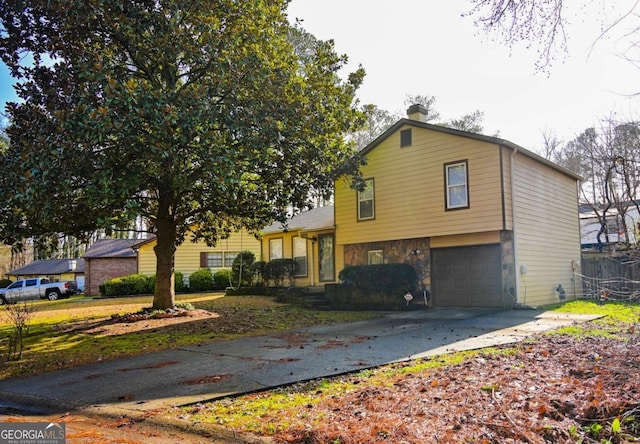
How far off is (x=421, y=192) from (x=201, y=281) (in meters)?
14.2

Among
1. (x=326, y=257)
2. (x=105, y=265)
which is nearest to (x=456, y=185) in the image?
(x=326, y=257)

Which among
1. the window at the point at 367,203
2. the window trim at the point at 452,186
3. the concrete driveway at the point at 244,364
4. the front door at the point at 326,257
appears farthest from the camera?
the front door at the point at 326,257

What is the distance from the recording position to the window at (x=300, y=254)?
66.8 feet

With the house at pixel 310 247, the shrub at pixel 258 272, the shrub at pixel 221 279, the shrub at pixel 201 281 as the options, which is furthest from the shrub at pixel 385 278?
the shrub at pixel 201 281

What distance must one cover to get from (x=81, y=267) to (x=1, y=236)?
31117mm

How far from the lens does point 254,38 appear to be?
426 inches

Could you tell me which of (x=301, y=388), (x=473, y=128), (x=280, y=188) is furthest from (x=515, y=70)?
(x=473, y=128)

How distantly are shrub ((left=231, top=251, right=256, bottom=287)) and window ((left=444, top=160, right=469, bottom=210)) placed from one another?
10645 mm

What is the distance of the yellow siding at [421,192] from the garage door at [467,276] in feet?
2.48

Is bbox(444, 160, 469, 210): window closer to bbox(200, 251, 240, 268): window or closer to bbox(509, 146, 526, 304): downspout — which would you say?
bbox(509, 146, 526, 304): downspout

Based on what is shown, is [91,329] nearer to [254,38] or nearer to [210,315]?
[210,315]

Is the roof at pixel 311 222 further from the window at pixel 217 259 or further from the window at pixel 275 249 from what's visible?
the window at pixel 217 259

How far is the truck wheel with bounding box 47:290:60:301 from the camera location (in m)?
28.9

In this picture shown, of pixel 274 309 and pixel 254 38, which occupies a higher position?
pixel 254 38
